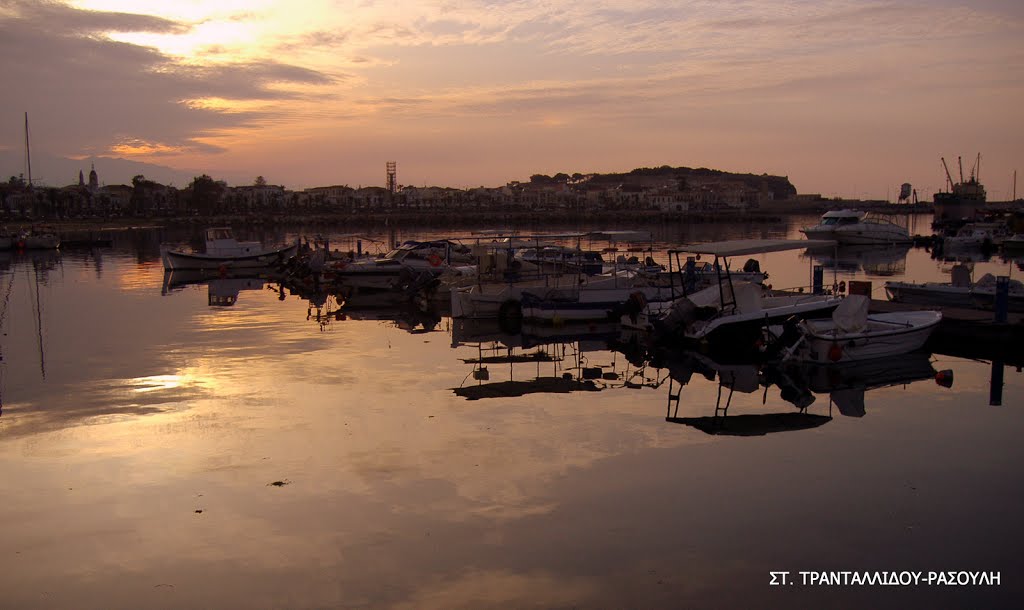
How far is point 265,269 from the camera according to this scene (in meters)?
45.0

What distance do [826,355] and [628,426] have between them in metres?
6.45

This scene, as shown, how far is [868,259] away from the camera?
179 ft

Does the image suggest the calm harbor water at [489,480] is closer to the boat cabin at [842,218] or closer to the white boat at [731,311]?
the white boat at [731,311]

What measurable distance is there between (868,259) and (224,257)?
126 feet

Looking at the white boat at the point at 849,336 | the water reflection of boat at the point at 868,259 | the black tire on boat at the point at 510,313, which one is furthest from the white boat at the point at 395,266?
the water reflection of boat at the point at 868,259

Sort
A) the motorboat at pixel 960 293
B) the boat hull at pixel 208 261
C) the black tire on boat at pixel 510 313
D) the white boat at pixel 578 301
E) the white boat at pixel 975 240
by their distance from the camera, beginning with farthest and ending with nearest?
the white boat at pixel 975 240 → the boat hull at pixel 208 261 → the black tire on boat at pixel 510 313 → the white boat at pixel 578 301 → the motorboat at pixel 960 293

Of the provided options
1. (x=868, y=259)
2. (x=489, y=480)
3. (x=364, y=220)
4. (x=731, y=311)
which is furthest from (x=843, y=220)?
(x=364, y=220)

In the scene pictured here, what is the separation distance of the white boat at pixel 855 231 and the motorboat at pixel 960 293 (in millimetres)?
40491

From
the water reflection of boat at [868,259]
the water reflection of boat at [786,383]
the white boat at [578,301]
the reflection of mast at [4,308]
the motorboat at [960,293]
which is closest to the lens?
the water reflection of boat at [786,383]

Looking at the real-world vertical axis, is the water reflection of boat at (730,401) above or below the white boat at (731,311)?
below

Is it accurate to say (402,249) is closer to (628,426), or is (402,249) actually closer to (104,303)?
(104,303)

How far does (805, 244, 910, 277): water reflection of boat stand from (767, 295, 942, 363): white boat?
21.2 metres

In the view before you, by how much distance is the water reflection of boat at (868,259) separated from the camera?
46906mm

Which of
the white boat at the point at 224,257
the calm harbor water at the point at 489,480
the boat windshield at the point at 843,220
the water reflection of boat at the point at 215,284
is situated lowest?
the calm harbor water at the point at 489,480
